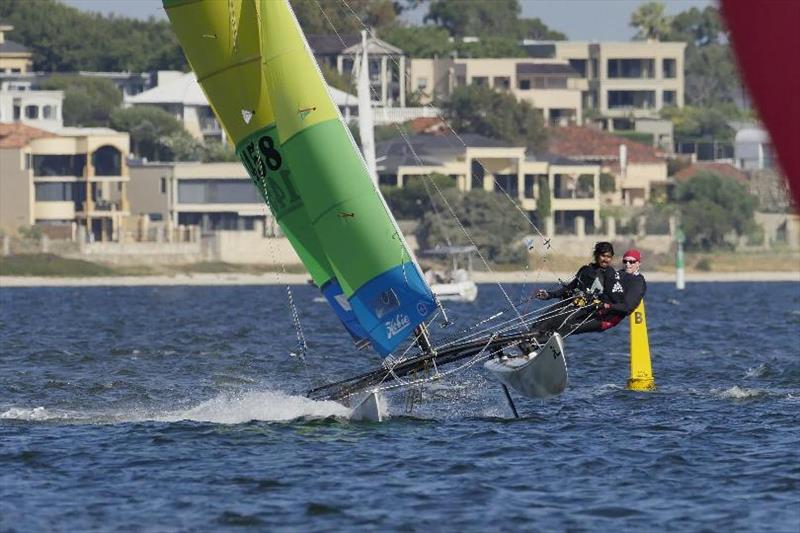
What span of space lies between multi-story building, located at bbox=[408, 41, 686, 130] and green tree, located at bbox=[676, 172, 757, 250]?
19.2 m

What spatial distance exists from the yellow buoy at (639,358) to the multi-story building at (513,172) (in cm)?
8691

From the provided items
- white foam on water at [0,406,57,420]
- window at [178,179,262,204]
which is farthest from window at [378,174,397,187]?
white foam on water at [0,406,57,420]

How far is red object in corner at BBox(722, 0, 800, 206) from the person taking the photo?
7055 mm

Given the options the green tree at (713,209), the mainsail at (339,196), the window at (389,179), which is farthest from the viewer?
the green tree at (713,209)

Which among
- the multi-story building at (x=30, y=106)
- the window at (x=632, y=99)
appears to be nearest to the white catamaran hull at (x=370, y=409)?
the multi-story building at (x=30, y=106)

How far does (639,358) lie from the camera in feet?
83.0

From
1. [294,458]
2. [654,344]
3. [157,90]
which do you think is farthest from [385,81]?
[294,458]

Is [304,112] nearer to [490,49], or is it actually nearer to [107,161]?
[107,161]

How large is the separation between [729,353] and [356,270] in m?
17.2

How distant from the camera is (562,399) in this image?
24.4 metres

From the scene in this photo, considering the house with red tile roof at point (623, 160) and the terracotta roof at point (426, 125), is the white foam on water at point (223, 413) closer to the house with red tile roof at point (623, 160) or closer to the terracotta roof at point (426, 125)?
the terracotta roof at point (426, 125)

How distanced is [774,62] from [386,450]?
11843 millimetres

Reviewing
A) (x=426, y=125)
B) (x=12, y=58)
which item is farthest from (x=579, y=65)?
(x=12, y=58)

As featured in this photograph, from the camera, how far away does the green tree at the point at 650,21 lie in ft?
549
